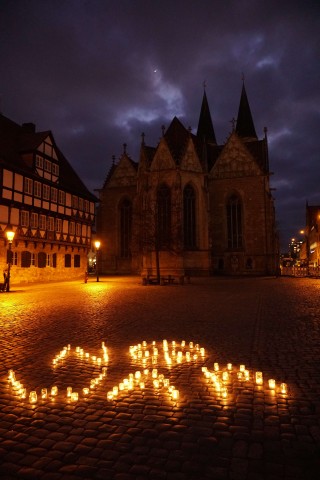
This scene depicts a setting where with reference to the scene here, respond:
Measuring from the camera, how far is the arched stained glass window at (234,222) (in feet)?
136

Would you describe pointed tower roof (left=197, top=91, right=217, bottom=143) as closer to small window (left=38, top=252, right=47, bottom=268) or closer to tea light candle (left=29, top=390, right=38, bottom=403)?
small window (left=38, top=252, right=47, bottom=268)

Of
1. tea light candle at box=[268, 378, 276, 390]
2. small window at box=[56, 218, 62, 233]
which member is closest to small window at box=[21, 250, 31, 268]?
small window at box=[56, 218, 62, 233]

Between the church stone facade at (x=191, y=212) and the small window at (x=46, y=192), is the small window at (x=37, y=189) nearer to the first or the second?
the small window at (x=46, y=192)

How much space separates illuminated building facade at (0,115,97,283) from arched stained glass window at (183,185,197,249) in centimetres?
1094

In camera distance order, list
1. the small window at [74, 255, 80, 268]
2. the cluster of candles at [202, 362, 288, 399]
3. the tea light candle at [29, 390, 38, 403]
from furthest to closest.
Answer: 1. the small window at [74, 255, 80, 268]
2. the cluster of candles at [202, 362, 288, 399]
3. the tea light candle at [29, 390, 38, 403]

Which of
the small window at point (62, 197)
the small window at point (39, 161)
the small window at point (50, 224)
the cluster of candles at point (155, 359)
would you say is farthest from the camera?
the small window at point (62, 197)

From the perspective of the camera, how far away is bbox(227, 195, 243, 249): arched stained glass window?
41.6 m

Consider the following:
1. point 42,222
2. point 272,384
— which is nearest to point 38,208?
point 42,222

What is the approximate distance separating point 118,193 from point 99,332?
39800 millimetres

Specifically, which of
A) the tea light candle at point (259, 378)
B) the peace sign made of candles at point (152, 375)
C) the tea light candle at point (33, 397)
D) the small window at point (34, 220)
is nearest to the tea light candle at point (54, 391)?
the peace sign made of candles at point (152, 375)

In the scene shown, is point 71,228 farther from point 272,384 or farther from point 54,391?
point 272,384

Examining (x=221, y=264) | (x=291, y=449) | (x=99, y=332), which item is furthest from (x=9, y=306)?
(x=221, y=264)

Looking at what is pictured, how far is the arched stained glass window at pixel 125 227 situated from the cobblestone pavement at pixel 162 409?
36723 mm

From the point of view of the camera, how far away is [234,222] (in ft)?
137
